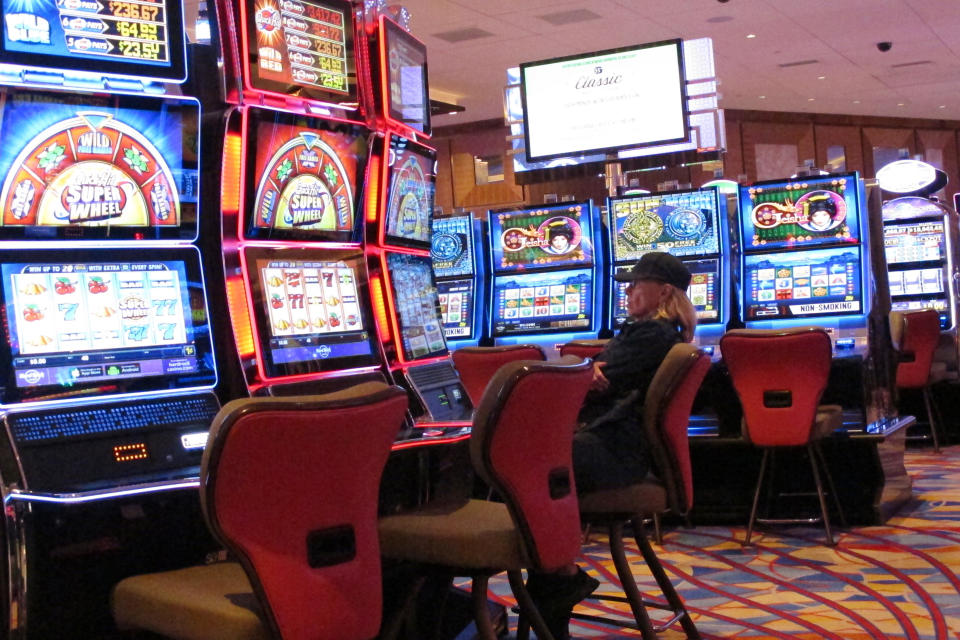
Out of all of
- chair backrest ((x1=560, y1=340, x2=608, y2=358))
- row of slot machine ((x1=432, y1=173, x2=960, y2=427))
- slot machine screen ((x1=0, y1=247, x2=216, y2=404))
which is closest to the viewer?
slot machine screen ((x1=0, y1=247, x2=216, y2=404))

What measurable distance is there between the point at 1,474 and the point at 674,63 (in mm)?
5001

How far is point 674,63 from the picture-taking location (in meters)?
6.32

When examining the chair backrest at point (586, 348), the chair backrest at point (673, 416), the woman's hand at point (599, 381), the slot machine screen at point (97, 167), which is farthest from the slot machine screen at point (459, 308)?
the slot machine screen at point (97, 167)

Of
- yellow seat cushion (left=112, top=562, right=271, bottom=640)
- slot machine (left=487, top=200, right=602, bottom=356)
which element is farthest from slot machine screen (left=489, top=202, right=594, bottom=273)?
yellow seat cushion (left=112, top=562, right=271, bottom=640)

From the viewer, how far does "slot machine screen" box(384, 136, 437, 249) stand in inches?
138

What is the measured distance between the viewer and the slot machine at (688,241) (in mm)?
5953

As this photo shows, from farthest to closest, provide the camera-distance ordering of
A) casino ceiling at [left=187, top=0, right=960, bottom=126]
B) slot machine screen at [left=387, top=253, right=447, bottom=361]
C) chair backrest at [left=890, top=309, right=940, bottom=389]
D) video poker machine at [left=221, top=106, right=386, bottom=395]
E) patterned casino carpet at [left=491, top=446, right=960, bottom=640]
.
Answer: casino ceiling at [left=187, top=0, right=960, bottom=126] → chair backrest at [left=890, top=309, right=940, bottom=389] → slot machine screen at [left=387, top=253, right=447, bottom=361] → patterned casino carpet at [left=491, top=446, right=960, bottom=640] → video poker machine at [left=221, top=106, right=386, bottom=395]

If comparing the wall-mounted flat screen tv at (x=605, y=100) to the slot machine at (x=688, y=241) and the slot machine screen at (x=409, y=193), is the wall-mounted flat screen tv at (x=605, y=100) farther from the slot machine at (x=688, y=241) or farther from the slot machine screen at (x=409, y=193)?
the slot machine screen at (x=409, y=193)

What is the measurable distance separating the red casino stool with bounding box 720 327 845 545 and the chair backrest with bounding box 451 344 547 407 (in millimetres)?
854

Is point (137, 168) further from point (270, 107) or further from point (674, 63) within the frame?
point (674, 63)

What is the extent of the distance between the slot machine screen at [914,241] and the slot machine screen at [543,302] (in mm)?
2809

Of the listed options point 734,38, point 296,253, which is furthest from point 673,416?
point 734,38

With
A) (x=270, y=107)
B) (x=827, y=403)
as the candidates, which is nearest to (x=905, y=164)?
(x=827, y=403)

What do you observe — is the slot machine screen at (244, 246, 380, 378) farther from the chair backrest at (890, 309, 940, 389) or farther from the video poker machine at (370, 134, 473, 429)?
the chair backrest at (890, 309, 940, 389)
